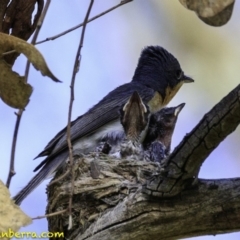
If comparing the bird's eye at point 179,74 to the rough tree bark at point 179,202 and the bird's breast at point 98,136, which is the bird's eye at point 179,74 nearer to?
the bird's breast at point 98,136

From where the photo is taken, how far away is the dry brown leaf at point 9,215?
4.35 feet

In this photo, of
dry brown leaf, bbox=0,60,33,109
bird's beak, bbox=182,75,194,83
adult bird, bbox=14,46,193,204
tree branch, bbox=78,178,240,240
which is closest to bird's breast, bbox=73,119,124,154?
adult bird, bbox=14,46,193,204

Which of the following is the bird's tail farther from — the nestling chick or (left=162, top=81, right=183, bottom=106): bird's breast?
(left=162, top=81, right=183, bottom=106): bird's breast

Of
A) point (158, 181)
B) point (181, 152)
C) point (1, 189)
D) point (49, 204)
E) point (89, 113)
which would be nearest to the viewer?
point (1, 189)

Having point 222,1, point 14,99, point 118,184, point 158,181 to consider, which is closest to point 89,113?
point 118,184

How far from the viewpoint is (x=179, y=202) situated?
2.36 metres

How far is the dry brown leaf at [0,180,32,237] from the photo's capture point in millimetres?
1325

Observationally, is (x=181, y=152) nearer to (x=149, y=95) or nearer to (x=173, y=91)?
(x=149, y=95)

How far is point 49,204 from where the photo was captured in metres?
3.60

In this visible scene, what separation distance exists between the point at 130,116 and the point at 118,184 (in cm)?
134

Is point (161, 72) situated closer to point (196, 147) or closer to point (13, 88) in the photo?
point (196, 147)

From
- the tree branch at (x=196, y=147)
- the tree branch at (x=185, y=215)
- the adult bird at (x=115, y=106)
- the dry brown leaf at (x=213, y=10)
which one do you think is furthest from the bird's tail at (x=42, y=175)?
the dry brown leaf at (x=213, y=10)

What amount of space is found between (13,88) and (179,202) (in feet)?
3.50

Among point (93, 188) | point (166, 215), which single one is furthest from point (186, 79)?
point (166, 215)
